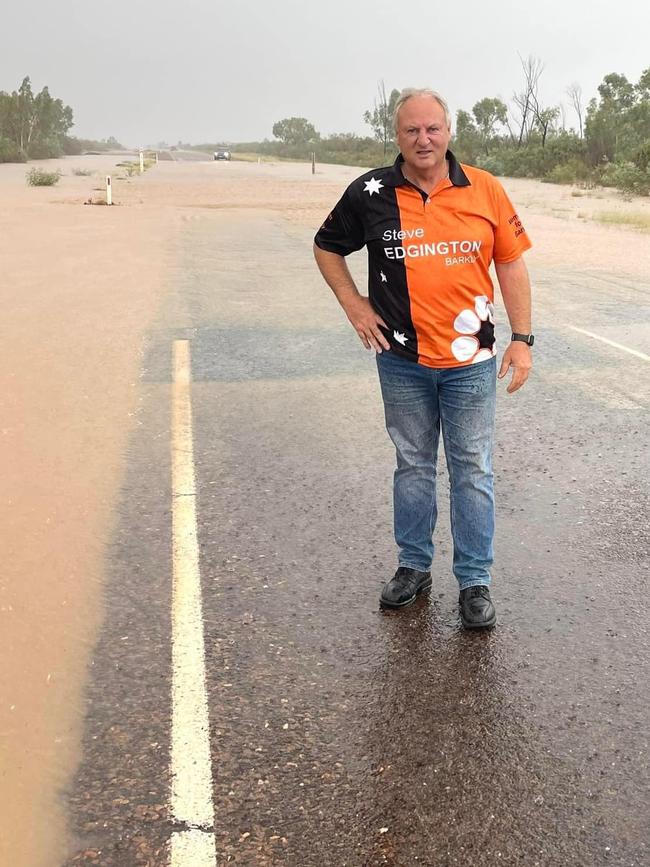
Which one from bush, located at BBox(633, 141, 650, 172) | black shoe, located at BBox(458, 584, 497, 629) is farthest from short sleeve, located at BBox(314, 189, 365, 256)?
bush, located at BBox(633, 141, 650, 172)

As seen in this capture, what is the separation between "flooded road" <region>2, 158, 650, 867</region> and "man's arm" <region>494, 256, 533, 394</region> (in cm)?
102

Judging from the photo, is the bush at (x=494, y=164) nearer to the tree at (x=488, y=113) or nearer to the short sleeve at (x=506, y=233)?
the tree at (x=488, y=113)

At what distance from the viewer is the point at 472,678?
3.63 meters

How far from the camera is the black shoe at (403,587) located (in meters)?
4.16

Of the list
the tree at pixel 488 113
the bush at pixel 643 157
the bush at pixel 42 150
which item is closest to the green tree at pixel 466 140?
the tree at pixel 488 113

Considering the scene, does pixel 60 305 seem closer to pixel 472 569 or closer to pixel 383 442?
pixel 383 442

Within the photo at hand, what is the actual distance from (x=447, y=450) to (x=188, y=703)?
157 cm

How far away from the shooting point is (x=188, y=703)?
3396 millimetres

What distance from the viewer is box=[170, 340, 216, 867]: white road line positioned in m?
2.72

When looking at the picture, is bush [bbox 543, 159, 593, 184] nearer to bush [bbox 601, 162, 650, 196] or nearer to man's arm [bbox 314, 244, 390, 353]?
bush [bbox 601, 162, 650, 196]

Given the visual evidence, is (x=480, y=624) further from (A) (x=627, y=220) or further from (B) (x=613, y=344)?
(A) (x=627, y=220)

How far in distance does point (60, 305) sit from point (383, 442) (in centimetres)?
629

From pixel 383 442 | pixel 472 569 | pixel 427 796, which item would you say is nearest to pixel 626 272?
pixel 383 442

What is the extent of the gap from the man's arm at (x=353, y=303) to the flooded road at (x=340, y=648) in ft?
3.77
